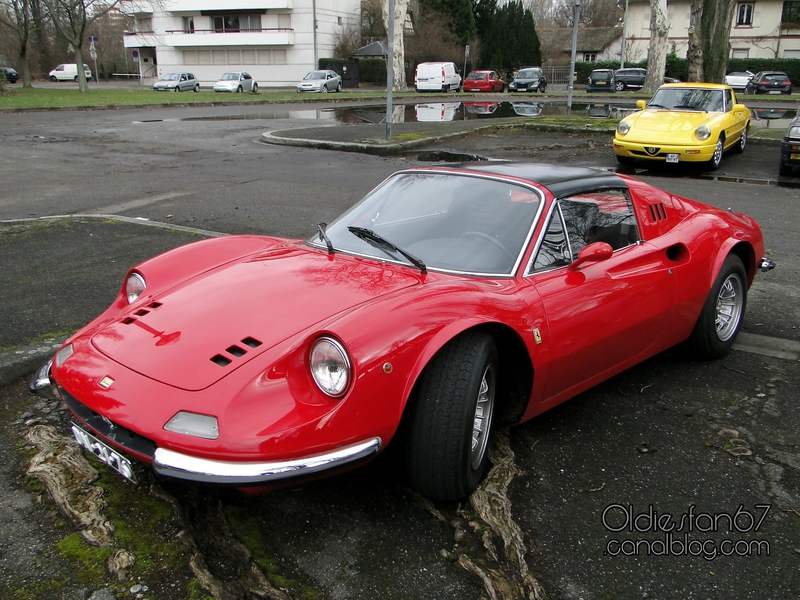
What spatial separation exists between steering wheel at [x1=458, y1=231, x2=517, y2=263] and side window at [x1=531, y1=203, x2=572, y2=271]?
12 cm

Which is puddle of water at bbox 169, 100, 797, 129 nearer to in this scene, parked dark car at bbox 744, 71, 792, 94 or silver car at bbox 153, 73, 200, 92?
parked dark car at bbox 744, 71, 792, 94

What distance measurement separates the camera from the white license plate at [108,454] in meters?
2.47

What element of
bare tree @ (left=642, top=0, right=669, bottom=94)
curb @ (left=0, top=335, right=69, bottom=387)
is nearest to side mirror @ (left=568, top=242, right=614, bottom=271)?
curb @ (left=0, top=335, right=69, bottom=387)

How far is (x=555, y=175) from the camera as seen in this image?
374 cm

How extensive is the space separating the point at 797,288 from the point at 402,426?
14.5 ft

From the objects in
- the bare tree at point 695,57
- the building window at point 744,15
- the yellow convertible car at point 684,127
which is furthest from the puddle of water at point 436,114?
the building window at point 744,15

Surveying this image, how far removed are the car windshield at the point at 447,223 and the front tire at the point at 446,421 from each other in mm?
668

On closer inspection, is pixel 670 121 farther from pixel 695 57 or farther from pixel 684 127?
pixel 695 57

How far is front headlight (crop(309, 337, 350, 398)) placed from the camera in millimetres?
2461

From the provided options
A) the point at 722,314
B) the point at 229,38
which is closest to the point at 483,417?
the point at 722,314

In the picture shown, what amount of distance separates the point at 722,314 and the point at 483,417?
90.9 inches

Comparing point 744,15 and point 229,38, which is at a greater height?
point 744,15

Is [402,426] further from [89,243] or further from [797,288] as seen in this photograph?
[89,243]

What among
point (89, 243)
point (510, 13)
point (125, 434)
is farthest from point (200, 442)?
point (510, 13)
